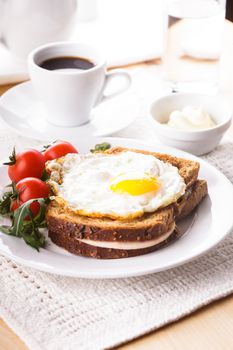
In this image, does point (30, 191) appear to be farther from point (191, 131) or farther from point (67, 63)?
point (67, 63)

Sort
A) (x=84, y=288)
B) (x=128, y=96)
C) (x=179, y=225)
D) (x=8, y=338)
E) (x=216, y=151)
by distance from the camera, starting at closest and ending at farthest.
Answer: (x=8, y=338) < (x=84, y=288) < (x=179, y=225) < (x=216, y=151) < (x=128, y=96)

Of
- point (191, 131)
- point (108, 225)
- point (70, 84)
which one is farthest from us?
point (70, 84)

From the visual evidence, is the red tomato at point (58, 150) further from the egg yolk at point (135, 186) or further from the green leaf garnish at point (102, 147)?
the egg yolk at point (135, 186)

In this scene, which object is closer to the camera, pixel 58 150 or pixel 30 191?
pixel 30 191

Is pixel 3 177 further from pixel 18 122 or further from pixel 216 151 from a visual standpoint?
pixel 216 151

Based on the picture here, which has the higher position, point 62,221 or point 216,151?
point 62,221

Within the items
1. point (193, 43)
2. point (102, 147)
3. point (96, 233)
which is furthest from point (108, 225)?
point (193, 43)

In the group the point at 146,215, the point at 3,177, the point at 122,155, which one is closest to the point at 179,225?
the point at 146,215
